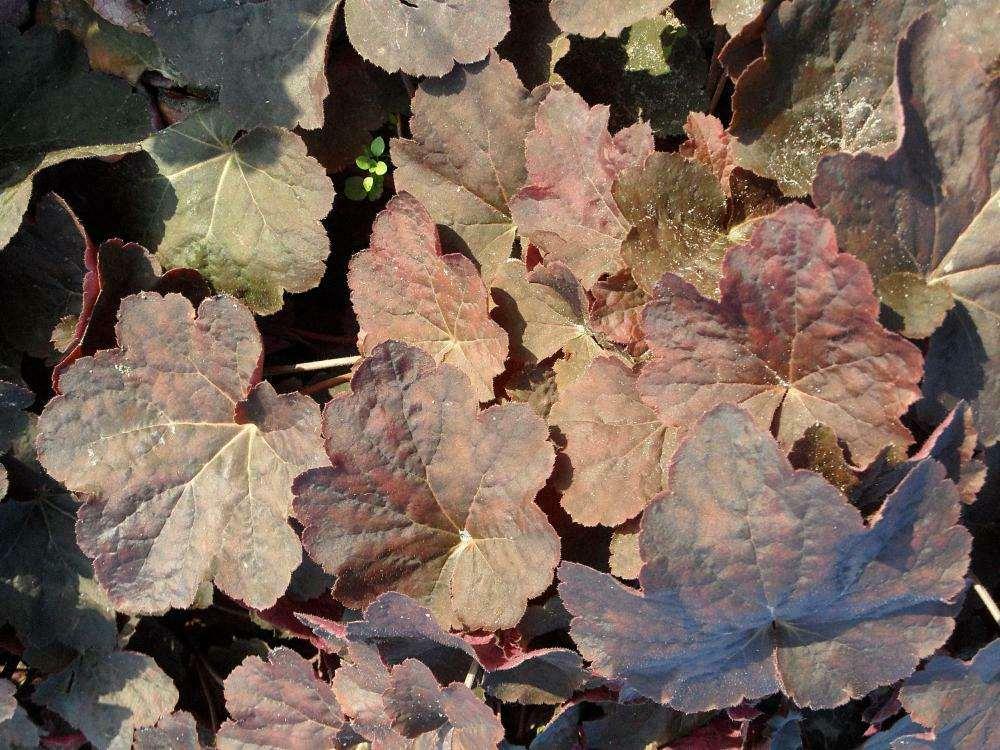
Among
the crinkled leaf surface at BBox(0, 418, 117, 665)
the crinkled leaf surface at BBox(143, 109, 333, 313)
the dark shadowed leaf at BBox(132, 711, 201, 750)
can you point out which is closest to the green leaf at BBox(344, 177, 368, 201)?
the crinkled leaf surface at BBox(143, 109, 333, 313)

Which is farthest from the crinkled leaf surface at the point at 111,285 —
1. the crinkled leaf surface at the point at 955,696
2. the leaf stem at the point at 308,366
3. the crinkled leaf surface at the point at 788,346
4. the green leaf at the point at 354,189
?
the crinkled leaf surface at the point at 955,696

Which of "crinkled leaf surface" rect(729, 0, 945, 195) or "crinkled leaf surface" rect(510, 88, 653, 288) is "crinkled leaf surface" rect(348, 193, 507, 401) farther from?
"crinkled leaf surface" rect(729, 0, 945, 195)

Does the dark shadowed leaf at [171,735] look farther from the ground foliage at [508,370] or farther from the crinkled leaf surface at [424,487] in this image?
the crinkled leaf surface at [424,487]

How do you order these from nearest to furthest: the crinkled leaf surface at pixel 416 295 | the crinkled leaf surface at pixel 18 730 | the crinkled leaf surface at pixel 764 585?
the crinkled leaf surface at pixel 764 585 < the crinkled leaf surface at pixel 416 295 < the crinkled leaf surface at pixel 18 730

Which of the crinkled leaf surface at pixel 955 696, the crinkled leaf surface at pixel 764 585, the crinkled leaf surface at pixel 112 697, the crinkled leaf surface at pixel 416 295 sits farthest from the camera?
the crinkled leaf surface at pixel 112 697

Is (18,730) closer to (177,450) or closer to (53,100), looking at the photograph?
(177,450)

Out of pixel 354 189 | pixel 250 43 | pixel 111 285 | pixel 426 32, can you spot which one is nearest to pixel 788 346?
pixel 426 32

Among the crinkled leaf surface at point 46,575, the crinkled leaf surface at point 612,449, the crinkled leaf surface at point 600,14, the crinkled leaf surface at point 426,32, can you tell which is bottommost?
the crinkled leaf surface at point 46,575

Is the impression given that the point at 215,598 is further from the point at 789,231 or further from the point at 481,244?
the point at 789,231
